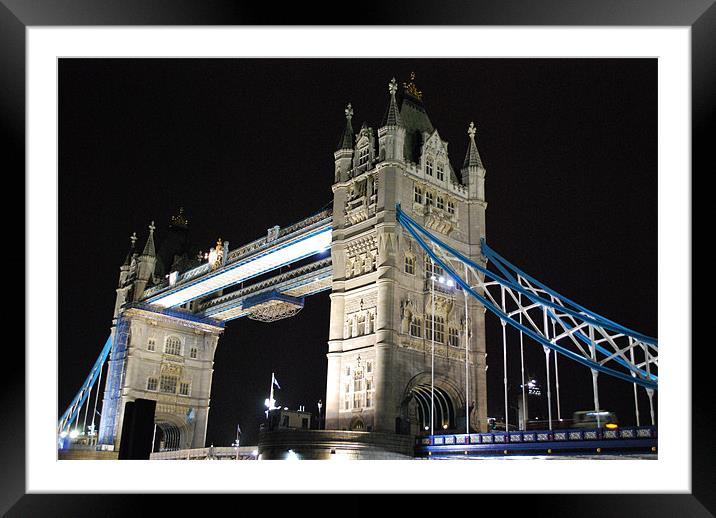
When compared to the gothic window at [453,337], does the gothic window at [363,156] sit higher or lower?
higher

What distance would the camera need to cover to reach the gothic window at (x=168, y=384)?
49344mm

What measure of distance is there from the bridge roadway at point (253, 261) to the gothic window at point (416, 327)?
6.74 metres

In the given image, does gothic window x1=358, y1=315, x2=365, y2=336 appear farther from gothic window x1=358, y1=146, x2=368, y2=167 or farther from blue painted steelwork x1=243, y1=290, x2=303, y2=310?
blue painted steelwork x1=243, y1=290, x2=303, y2=310

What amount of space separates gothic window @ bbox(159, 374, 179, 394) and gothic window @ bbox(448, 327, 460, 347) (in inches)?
1017

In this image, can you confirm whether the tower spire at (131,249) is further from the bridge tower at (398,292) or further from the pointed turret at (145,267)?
the bridge tower at (398,292)

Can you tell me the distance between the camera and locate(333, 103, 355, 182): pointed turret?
32.4 metres

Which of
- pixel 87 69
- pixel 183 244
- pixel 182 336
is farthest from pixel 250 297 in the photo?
pixel 87 69

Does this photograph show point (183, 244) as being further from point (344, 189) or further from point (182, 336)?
point (344, 189)

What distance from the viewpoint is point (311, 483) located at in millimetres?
10430

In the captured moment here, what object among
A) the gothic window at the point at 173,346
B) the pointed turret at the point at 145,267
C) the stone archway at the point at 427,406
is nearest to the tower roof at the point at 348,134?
the stone archway at the point at 427,406

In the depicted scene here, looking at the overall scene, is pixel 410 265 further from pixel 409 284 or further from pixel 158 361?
pixel 158 361

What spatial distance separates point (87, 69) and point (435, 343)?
17.3 m

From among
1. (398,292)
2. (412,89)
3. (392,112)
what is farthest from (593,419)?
(412,89)
